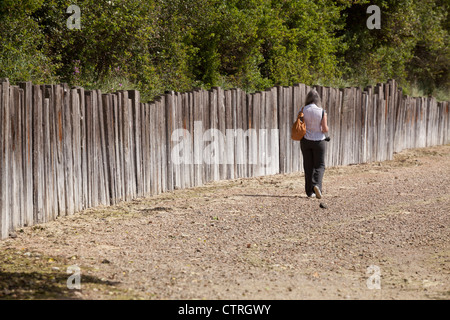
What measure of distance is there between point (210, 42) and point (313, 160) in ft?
22.5

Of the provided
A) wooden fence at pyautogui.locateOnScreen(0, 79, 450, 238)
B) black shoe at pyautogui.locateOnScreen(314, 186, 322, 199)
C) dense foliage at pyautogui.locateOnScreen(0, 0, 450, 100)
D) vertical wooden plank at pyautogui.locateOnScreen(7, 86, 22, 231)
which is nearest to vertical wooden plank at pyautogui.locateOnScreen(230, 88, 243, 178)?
wooden fence at pyautogui.locateOnScreen(0, 79, 450, 238)

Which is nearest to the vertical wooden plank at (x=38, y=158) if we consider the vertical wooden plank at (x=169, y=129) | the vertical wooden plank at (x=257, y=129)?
the vertical wooden plank at (x=169, y=129)

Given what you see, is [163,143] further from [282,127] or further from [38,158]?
[282,127]

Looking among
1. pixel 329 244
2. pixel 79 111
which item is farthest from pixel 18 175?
pixel 329 244

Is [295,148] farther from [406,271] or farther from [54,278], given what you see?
[54,278]

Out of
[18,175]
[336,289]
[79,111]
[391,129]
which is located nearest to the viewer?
[336,289]

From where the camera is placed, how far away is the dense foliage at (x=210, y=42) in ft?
42.0

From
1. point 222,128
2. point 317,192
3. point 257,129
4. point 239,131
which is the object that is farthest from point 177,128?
point 317,192

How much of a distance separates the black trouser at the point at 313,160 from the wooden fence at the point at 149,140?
6.32ft

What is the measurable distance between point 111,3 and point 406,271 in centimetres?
933

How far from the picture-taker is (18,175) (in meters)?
7.93

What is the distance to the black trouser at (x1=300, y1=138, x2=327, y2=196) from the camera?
1066 centimetres

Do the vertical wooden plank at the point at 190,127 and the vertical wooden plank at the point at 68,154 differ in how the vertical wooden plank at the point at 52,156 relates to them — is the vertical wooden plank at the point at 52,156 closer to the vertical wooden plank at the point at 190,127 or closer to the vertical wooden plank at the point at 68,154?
the vertical wooden plank at the point at 68,154

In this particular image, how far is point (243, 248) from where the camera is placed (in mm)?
7574
